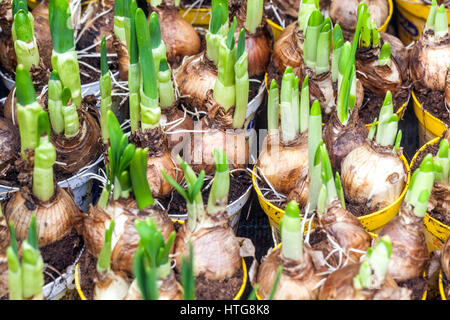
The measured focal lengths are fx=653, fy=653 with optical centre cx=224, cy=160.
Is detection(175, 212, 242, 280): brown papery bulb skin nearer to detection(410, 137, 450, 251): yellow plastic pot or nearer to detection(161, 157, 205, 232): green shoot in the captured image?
detection(161, 157, 205, 232): green shoot

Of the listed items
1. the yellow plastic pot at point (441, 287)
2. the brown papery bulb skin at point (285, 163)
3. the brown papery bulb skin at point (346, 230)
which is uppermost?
the brown papery bulb skin at point (285, 163)

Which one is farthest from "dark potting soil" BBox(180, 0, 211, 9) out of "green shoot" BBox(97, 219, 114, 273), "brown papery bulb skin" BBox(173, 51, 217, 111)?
"green shoot" BBox(97, 219, 114, 273)

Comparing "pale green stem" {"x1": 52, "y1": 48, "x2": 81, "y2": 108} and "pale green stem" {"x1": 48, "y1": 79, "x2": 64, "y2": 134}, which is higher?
"pale green stem" {"x1": 52, "y1": 48, "x2": 81, "y2": 108}

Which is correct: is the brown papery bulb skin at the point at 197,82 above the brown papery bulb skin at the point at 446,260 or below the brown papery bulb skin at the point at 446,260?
above

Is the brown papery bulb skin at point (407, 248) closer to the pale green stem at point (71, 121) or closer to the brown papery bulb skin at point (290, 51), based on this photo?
the brown papery bulb skin at point (290, 51)

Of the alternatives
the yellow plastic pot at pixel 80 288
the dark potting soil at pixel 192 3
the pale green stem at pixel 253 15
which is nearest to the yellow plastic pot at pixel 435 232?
the yellow plastic pot at pixel 80 288

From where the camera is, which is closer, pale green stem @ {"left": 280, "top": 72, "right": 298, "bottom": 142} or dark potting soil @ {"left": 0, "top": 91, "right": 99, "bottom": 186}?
pale green stem @ {"left": 280, "top": 72, "right": 298, "bottom": 142}
